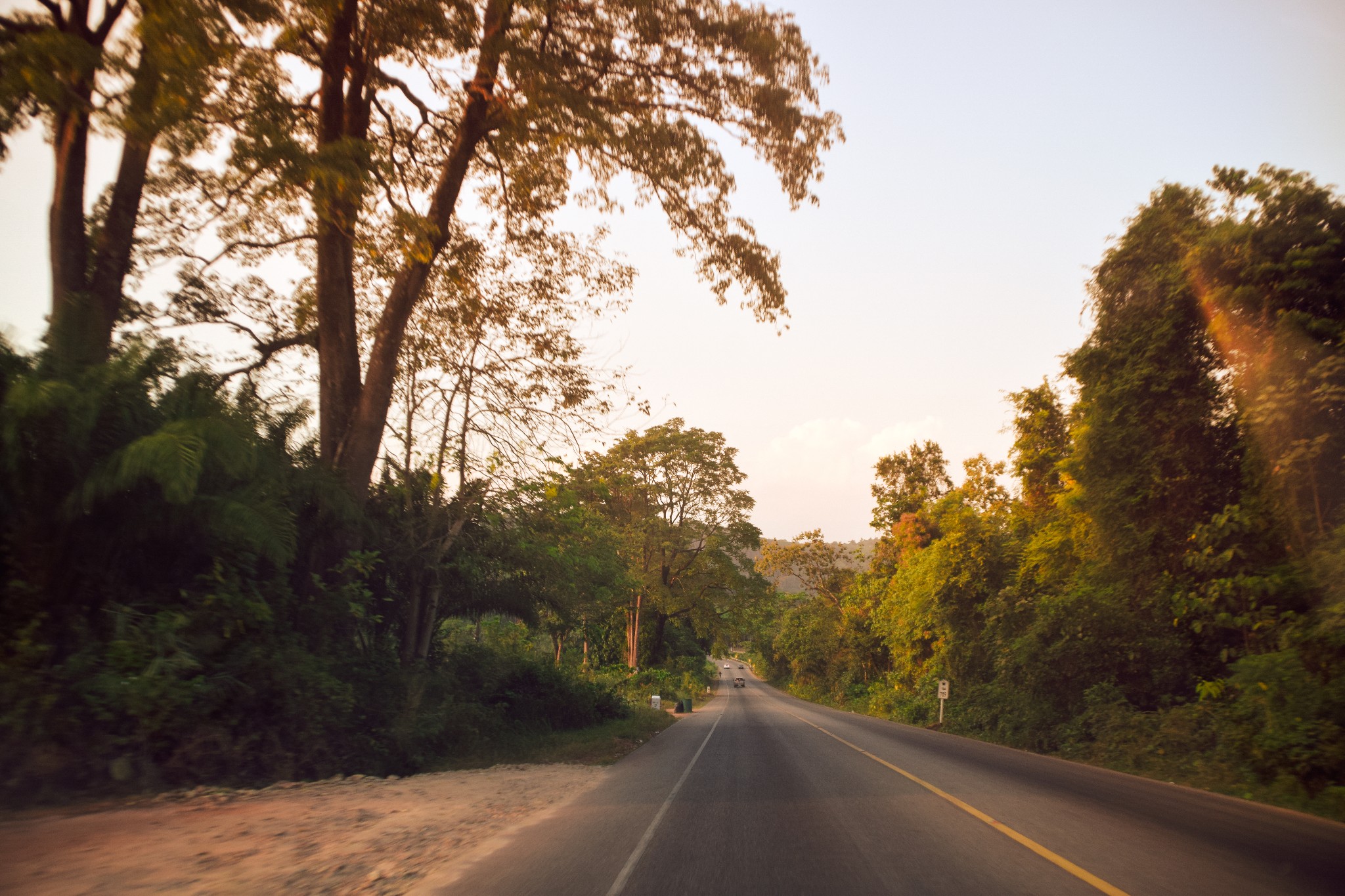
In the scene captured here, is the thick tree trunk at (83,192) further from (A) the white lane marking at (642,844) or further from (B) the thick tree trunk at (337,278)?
(A) the white lane marking at (642,844)

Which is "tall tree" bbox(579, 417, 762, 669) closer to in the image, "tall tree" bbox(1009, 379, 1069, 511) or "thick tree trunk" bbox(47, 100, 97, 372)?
"tall tree" bbox(1009, 379, 1069, 511)

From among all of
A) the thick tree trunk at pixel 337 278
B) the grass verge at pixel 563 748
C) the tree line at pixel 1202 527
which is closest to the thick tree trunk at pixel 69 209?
the thick tree trunk at pixel 337 278

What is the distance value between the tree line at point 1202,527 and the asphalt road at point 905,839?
2.17 m

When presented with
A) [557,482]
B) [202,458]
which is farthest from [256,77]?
[557,482]

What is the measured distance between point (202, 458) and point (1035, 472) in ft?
86.8

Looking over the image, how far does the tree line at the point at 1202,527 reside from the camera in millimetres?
12250

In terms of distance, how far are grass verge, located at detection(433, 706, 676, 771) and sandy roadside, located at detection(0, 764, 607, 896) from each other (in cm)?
470

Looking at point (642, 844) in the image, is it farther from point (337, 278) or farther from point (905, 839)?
point (337, 278)

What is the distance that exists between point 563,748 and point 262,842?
11.1 metres

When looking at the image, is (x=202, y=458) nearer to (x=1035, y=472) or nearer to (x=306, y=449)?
(x=306, y=449)

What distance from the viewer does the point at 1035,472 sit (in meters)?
28.3

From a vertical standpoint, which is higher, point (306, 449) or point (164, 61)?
point (164, 61)

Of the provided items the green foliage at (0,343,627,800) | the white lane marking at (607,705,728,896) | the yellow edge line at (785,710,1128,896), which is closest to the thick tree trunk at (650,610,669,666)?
the green foliage at (0,343,627,800)

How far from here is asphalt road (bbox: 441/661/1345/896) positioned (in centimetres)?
566
